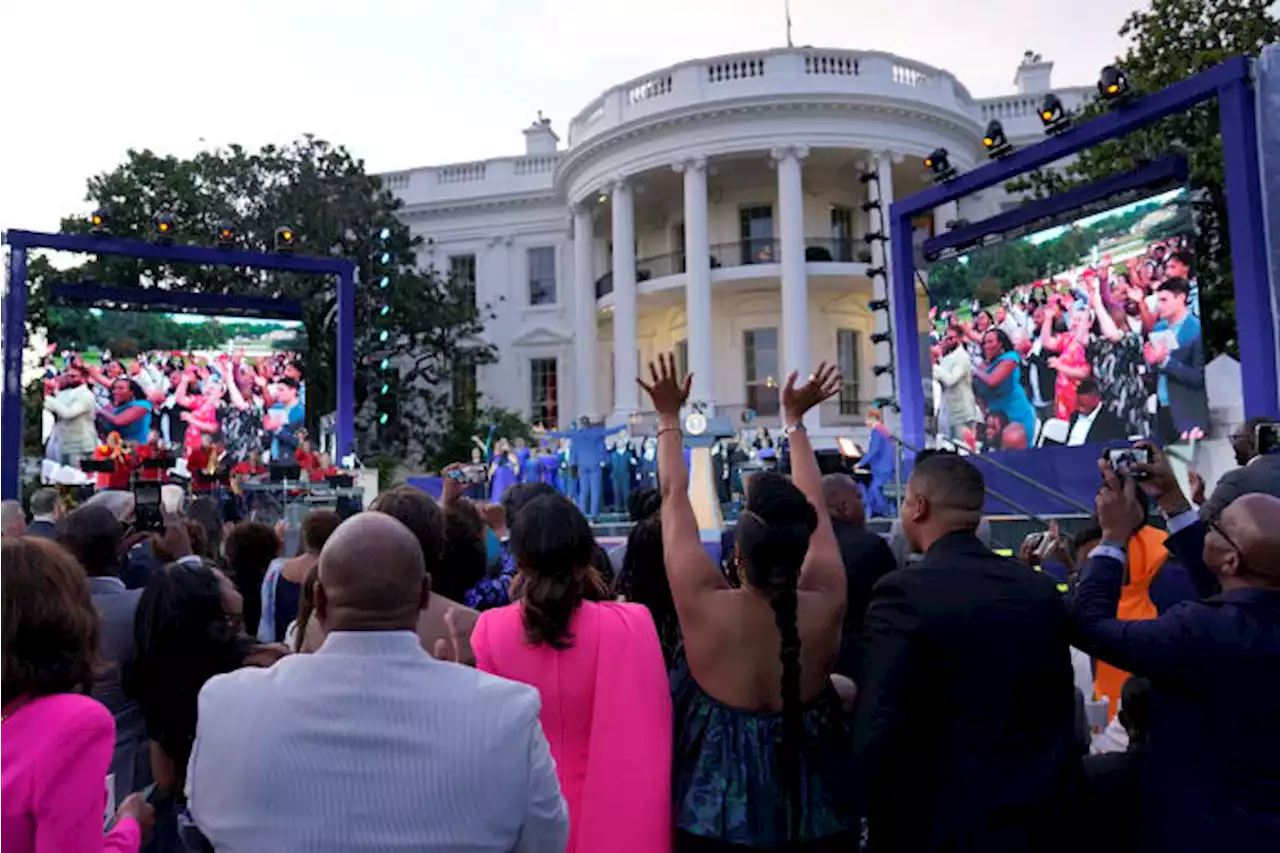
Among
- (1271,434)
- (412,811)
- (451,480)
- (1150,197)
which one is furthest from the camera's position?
(1150,197)

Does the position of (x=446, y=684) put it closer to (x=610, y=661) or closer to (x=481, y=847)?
(x=481, y=847)

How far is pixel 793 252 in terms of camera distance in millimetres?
25344

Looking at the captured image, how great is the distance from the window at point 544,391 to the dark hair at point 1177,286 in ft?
68.5

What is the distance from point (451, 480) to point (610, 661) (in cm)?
251

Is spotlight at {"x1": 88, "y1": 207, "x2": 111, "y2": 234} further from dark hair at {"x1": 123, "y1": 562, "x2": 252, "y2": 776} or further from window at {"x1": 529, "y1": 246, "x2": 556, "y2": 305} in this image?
window at {"x1": 529, "y1": 246, "x2": 556, "y2": 305}

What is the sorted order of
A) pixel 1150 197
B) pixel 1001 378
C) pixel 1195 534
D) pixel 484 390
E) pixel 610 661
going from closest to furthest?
pixel 610 661 < pixel 1195 534 < pixel 1150 197 < pixel 1001 378 < pixel 484 390

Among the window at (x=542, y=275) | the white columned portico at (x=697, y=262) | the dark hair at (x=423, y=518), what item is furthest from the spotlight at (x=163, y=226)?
the window at (x=542, y=275)

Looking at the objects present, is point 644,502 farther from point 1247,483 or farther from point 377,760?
point 377,760

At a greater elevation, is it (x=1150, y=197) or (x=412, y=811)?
(x=1150, y=197)

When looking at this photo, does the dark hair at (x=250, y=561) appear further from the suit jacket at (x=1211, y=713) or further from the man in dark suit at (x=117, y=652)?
the suit jacket at (x=1211, y=713)

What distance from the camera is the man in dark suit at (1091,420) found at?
14148 millimetres

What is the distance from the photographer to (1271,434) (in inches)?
177

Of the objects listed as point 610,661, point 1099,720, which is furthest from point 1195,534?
point 610,661

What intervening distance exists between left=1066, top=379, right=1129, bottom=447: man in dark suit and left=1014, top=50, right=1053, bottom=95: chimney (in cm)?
1780
